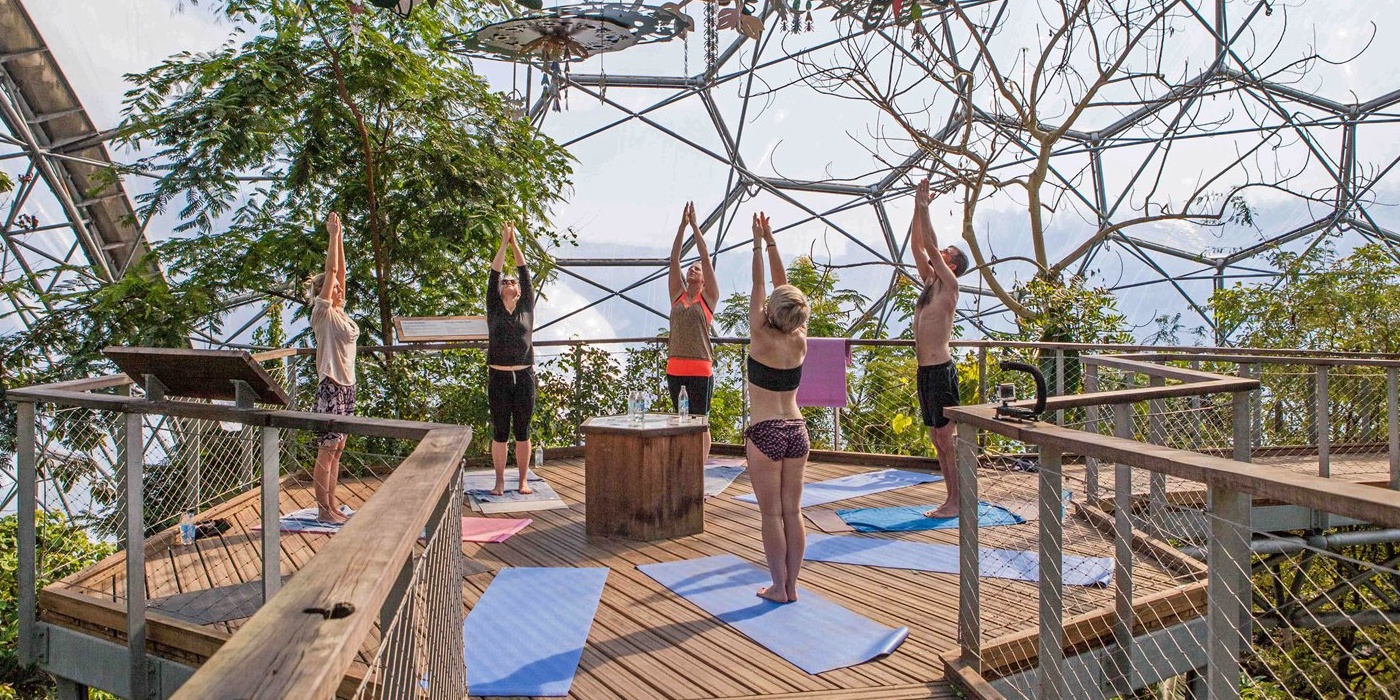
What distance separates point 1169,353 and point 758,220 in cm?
379

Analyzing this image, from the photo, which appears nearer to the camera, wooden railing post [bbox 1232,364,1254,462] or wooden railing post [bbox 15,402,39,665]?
wooden railing post [bbox 1232,364,1254,462]

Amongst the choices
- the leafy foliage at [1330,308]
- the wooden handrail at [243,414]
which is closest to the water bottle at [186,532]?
the wooden handrail at [243,414]

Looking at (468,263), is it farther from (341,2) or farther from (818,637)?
(818,637)

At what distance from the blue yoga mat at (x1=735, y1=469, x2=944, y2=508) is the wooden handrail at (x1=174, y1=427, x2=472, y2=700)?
17.1 ft

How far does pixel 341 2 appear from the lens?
7.93 m

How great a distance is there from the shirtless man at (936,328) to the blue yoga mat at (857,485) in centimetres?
110

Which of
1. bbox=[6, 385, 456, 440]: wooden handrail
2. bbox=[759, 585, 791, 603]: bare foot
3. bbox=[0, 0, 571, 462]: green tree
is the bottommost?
bbox=[759, 585, 791, 603]: bare foot

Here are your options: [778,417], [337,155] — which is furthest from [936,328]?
[337,155]

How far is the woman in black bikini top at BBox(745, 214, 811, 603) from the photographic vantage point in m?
4.24

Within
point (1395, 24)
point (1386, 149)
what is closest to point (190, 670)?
point (1386, 149)

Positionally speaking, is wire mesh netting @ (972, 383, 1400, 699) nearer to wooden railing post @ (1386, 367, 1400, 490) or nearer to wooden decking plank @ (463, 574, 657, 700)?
wooden railing post @ (1386, 367, 1400, 490)

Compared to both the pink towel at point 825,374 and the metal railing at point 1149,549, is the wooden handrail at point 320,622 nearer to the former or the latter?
the metal railing at point 1149,549

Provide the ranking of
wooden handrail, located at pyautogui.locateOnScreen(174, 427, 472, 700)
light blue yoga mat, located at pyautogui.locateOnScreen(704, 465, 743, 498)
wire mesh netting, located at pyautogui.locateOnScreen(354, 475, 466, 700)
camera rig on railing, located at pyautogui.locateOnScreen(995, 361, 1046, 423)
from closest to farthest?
wooden handrail, located at pyautogui.locateOnScreen(174, 427, 472, 700), wire mesh netting, located at pyautogui.locateOnScreen(354, 475, 466, 700), camera rig on railing, located at pyautogui.locateOnScreen(995, 361, 1046, 423), light blue yoga mat, located at pyautogui.locateOnScreen(704, 465, 743, 498)

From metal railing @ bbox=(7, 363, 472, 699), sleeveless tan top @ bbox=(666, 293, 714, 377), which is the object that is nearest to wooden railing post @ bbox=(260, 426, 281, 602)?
metal railing @ bbox=(7, 363, 472, 699)
